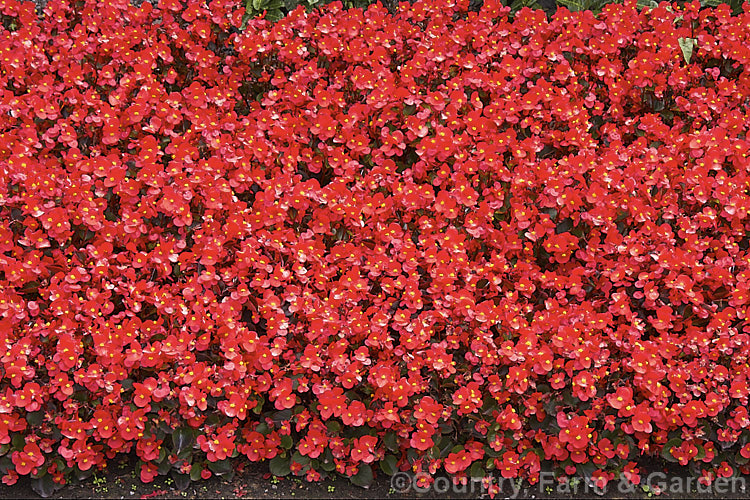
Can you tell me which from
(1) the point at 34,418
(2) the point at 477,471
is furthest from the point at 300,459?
(1) the point at 34,418

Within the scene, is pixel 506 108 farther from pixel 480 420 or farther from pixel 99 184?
pixel 99 184

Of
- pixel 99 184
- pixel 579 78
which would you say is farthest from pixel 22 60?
pixel 579 78

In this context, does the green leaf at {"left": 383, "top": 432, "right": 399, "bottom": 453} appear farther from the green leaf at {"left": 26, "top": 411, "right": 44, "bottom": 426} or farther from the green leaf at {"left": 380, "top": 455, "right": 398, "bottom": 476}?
the green leaf at {"left": 26, "top": 411, "right": 44, "bottom": 426}

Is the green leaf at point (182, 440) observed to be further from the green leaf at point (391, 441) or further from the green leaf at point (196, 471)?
the green leaf at point (391, 441)

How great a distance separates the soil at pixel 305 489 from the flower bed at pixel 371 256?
7 cm

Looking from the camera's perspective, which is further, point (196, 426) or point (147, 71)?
point (147, 71)

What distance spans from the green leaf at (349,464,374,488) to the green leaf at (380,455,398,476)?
6 cm

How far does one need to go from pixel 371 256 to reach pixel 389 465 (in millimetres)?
922

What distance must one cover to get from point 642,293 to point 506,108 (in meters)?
1.28

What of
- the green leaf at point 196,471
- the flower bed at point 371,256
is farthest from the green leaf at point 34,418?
the green leaf at point 196,471

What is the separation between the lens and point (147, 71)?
437 centimetres

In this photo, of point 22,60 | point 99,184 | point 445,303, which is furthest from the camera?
point 22,60

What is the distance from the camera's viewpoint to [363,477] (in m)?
3.34

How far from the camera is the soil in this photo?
10.7 feet
